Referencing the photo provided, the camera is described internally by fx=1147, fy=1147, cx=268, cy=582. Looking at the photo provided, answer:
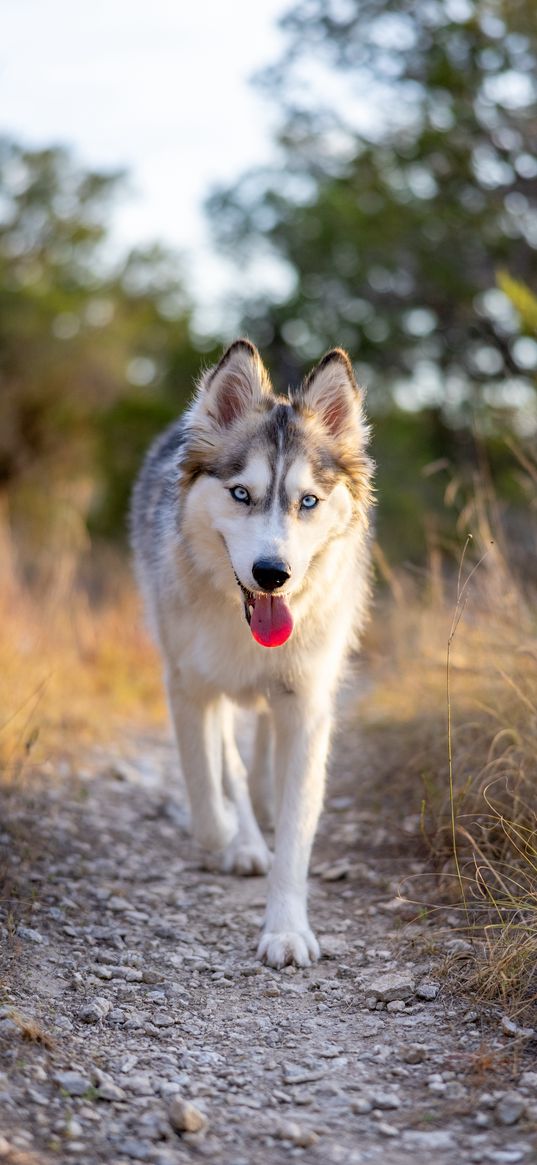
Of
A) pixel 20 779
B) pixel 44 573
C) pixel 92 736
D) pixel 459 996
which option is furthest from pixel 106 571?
pixel 459 996

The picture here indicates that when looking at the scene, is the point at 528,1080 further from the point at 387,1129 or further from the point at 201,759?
the point at 201,759

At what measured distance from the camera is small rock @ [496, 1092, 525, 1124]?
9.26ft

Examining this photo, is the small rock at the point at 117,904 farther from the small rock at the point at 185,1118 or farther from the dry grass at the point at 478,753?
the small rock at the point at 185,1118

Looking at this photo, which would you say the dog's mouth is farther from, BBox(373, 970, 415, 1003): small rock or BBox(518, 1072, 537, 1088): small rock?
BBox(518, 1072, 537, 1088): small rock

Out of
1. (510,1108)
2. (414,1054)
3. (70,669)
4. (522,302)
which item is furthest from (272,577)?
(70,669)

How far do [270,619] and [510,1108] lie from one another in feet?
5.58

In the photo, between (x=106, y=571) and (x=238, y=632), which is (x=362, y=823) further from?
(x=106, y=571)

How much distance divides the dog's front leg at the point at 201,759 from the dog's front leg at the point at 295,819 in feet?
1.36

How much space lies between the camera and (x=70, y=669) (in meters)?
7.74

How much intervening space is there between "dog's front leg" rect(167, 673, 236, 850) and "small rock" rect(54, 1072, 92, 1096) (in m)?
1.78

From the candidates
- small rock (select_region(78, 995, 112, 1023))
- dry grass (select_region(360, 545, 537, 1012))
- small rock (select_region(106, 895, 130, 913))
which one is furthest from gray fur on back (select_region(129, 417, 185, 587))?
small rock (select_region(78, 995, 112, 1023))

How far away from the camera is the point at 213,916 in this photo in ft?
14.4

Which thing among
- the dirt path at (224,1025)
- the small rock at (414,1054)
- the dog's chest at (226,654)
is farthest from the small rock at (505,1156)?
the dog's chest at (226,654)

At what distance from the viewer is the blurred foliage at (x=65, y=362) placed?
14656 mm
